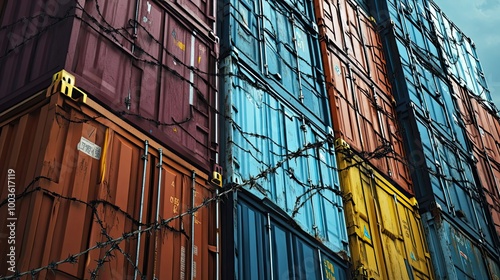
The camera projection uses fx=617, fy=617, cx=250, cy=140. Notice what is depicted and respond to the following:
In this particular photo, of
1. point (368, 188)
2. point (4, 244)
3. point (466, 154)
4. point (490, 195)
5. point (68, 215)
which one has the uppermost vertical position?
point (466, 154)

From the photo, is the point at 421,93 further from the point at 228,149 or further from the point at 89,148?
the point at 89,148

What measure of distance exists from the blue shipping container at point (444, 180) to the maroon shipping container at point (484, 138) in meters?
0.72

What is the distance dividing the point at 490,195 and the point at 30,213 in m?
15.3

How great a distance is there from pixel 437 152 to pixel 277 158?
7.72 metres

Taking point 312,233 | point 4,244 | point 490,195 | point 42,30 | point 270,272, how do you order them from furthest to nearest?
point 490,195 < point 312,233 < point 270,272 < point 42,30 < point 4,244

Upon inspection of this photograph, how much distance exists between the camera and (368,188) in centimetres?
1284

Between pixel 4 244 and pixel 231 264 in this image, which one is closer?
pixel 4 244

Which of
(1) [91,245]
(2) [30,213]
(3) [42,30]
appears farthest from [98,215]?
(3) [42,30]

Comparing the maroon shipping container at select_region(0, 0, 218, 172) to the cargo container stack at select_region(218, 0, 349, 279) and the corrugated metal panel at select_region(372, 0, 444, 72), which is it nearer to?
the cargo container stack at select_region(218, 0, 349, 279)

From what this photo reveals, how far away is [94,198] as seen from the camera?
671cm

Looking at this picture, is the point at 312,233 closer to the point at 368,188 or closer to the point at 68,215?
the point at 368,188

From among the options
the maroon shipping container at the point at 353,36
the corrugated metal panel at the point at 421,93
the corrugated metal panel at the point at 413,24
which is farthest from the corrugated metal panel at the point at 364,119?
the corrugated metal panel at the point at 413,24

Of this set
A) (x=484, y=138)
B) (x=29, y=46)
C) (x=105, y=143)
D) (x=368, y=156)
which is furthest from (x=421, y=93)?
(x=105, y=143)

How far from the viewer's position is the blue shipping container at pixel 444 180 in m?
15.1
